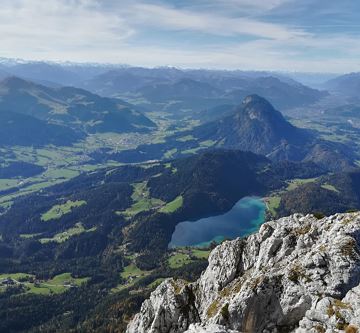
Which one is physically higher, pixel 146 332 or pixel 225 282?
pixel 225 282

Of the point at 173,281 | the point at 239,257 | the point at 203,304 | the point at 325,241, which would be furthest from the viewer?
the point at 173,281

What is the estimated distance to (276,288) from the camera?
184 feet

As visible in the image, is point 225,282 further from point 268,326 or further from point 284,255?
point 268,326

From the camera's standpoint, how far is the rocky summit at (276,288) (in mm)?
50062

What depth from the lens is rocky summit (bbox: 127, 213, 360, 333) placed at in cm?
5006

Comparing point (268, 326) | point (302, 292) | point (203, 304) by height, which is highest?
point (302, 292)

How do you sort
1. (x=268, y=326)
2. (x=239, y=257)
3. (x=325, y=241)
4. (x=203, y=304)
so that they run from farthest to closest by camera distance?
(x=239, y=257) → (x=203, y=304) → (x=325, y=241) → (x=268, y=326)

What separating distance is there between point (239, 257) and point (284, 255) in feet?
30.5

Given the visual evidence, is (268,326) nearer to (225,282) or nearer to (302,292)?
(302,292)

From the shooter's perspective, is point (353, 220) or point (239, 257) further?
point (239, 257)

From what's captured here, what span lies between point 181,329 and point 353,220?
97.5 feet

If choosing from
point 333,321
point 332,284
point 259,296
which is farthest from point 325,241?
point 333,321

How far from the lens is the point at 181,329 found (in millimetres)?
65562

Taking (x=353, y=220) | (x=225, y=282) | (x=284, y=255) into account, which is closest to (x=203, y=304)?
(x=225, y=282)
